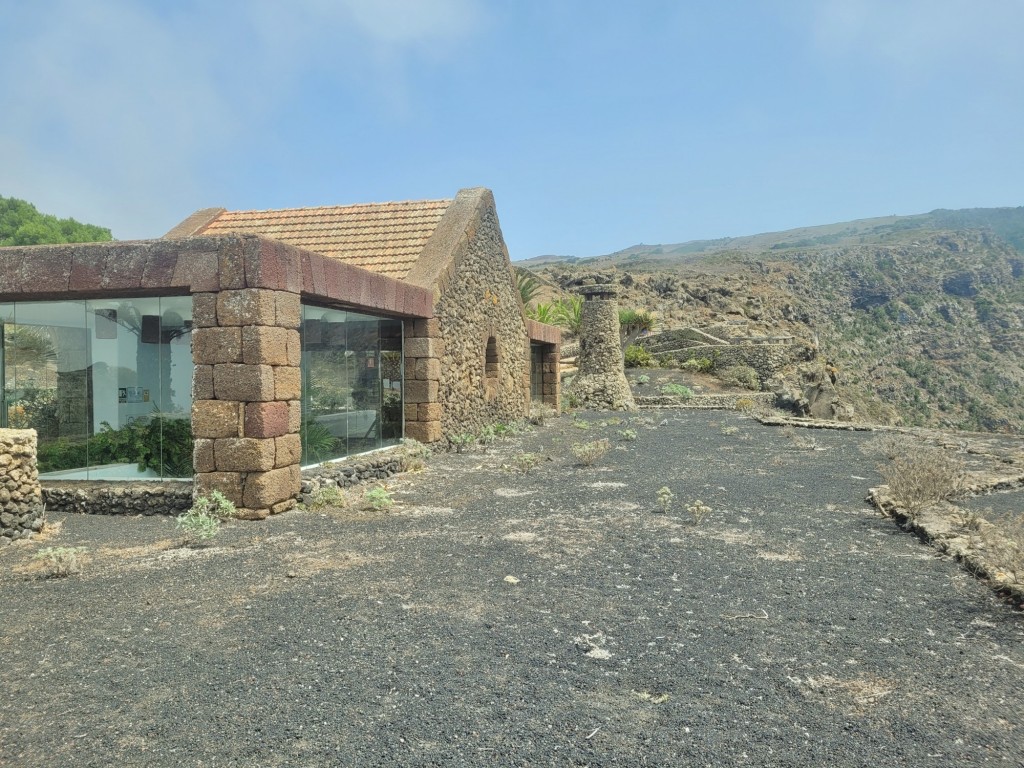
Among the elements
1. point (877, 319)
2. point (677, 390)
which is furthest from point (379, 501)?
point (877, 319)

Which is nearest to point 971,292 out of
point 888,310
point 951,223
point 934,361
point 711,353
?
point 888,310

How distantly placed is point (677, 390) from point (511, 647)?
23.1m

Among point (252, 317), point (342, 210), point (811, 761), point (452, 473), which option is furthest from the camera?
point (342, 210)

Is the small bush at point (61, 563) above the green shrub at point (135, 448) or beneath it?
beneath

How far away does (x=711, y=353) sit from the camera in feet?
99.6

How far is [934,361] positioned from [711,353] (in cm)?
3162

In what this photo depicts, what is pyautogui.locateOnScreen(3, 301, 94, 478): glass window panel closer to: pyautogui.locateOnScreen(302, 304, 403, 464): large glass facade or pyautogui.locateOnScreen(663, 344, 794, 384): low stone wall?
pyautogui.locateOnScreen(302, 304, 403, 464): large glass facade

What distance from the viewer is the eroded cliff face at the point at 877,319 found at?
36.2m

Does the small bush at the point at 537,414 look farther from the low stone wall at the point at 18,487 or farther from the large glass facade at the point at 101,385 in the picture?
the low stone wall at the point at 18,487

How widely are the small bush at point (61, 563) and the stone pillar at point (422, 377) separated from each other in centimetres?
595

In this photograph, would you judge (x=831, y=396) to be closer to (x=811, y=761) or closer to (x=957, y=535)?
(x=957, y=535)

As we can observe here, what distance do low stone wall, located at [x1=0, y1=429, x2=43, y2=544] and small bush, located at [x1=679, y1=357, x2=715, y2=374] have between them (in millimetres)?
26257

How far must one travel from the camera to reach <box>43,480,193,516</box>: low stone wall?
7418mm

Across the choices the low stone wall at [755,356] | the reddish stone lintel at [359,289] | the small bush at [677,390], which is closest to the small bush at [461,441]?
the reddish stone lintel at [359,289]
